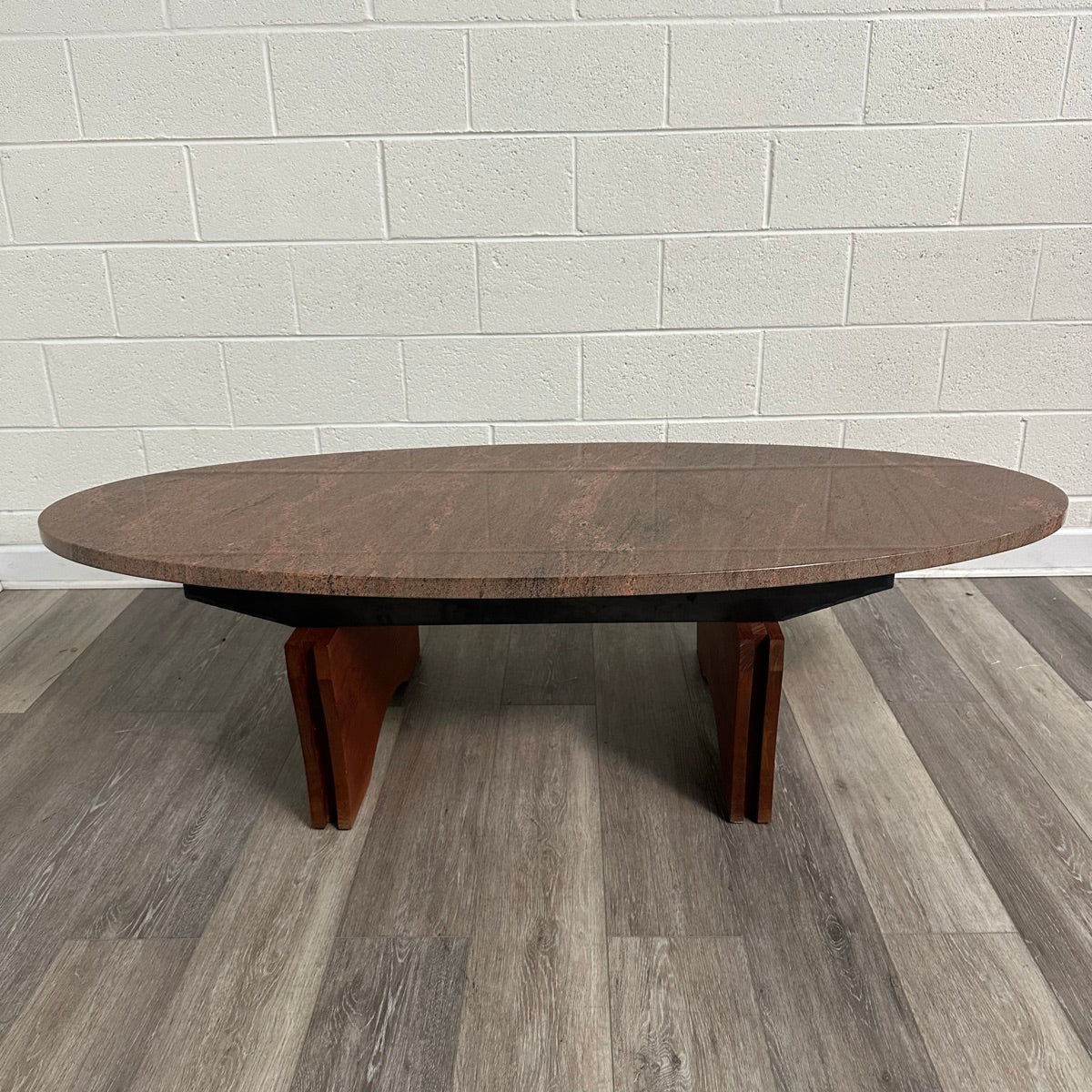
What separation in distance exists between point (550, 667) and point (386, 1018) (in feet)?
3.39

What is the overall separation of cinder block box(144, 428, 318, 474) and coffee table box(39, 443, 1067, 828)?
68 centimetres

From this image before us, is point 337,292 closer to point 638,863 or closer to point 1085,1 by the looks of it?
point 638,863

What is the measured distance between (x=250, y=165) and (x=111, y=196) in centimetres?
37

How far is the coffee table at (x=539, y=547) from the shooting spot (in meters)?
1.27

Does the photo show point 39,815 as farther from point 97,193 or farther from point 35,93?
point 35,93

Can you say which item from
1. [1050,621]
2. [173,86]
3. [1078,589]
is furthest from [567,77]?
[1078,589]

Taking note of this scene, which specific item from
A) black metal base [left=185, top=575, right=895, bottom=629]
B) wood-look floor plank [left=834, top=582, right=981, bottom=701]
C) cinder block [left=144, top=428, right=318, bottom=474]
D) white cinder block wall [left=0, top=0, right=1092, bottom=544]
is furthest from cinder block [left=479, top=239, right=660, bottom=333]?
black metal base [left=185, top=575, right=895, bottom=629]

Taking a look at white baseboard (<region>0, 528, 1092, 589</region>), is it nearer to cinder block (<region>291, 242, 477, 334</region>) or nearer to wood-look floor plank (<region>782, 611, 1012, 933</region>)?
wood-look floor plank (<region>782, 611, 1012, 933</region>)

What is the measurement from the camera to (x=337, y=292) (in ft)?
7.93

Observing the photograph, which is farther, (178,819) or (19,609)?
(19,609)

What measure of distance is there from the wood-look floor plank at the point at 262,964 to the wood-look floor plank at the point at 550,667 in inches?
19.2

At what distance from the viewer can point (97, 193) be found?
235 cm

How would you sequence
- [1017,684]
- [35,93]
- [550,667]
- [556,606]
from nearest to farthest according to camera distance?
[556,606] → [1017,684] → [550,667] → [35,93]

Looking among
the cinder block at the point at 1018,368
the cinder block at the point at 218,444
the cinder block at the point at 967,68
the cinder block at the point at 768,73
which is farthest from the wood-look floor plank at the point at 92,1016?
the cinder block at the point at 967,68
